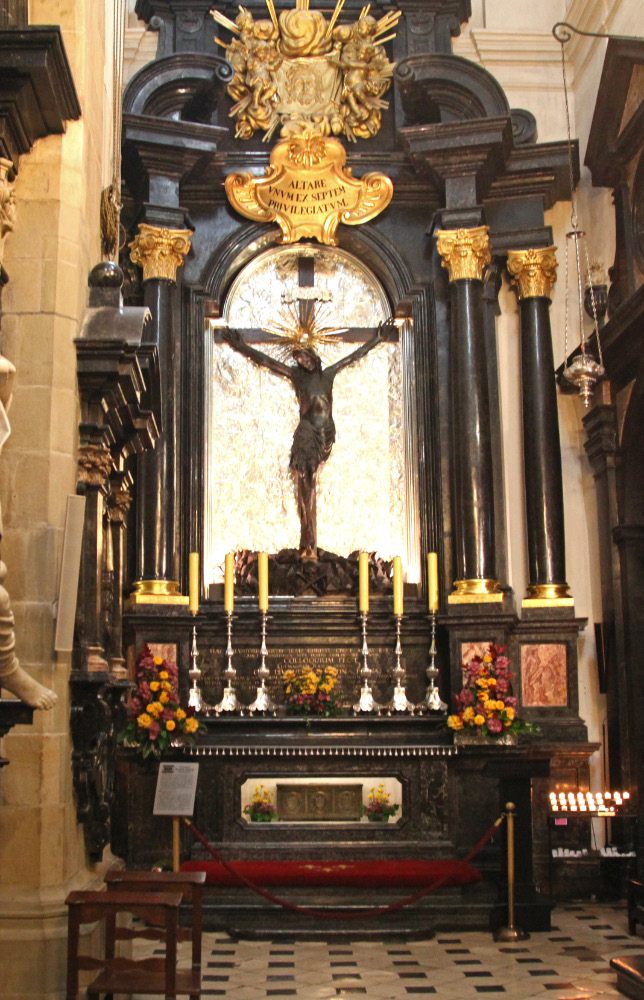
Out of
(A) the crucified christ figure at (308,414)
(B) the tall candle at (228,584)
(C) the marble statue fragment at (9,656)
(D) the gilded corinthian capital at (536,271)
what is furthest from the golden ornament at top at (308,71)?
(C) the marble statue fragment at (9,656)

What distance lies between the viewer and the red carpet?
28.9ft

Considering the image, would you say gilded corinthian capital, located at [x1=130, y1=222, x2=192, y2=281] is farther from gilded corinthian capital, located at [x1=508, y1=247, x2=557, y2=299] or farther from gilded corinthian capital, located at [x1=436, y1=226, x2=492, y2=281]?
gilded corinthian capital, located at [x1=508, y1=247, x2=557, y2=299]

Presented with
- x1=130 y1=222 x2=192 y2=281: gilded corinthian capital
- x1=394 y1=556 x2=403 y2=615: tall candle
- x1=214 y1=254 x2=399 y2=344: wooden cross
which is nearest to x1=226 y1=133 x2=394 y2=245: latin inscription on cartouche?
x1=214 y1=254 x2=399 y2=344: wooden cross

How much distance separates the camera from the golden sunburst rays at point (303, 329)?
12.2m

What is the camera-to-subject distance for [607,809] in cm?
1018

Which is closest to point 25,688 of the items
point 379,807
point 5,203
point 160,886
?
point 160,886

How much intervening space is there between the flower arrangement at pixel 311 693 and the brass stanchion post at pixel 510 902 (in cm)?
221

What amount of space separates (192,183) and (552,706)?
6373 millimetres

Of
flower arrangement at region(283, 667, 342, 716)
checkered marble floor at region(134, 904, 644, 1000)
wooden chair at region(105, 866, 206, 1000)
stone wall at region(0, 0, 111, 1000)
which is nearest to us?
stone wall at region(0, 0, 111, 1000)

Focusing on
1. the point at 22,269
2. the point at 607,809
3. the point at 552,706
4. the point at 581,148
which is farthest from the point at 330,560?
the point at 22,269

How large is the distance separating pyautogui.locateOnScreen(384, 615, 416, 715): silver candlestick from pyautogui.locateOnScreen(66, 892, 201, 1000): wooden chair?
526 centimetres

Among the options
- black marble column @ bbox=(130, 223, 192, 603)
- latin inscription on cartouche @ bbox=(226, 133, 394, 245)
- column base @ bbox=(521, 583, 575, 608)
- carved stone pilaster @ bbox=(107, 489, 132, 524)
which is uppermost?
latin inscription on cartouche @ bbox=(226, 133, 394, 245)

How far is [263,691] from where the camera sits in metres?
10.6

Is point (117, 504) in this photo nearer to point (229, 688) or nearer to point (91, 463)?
point (91, 463)
